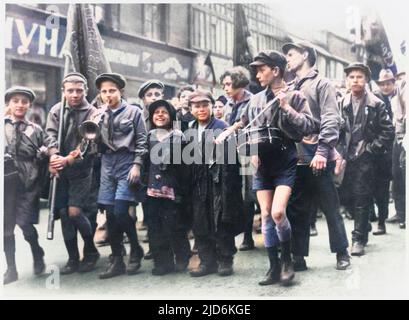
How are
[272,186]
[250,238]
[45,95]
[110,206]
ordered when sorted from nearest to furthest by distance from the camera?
1. [272,186]
2. [110,206]
3. [250,238]
4. [45,95]

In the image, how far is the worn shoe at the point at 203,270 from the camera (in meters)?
4.32

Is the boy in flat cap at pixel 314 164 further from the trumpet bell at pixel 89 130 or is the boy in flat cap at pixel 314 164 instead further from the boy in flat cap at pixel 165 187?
the trumpet bell at pixel 89 130

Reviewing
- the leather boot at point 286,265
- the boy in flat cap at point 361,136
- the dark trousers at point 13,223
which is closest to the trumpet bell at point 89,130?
the dark trousers at point 13,223

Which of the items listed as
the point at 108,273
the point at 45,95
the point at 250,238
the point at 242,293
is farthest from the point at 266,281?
the point at 45,95

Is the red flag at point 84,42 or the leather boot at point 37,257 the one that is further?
the red flag at point 84,42

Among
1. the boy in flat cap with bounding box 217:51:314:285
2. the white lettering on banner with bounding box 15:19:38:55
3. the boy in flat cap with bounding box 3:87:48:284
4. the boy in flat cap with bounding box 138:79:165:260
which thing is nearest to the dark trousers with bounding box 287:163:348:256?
the boy in flat cap with bounding box 217:51:314:285

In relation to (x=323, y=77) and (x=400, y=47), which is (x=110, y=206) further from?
(x=400, y=47)

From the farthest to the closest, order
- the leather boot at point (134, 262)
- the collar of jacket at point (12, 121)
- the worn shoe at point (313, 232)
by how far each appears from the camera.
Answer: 1. the collar of jacket at point (12, 121)
2. the worn shoe at point (313, 232)
3. the leather boot at point (134, 262)

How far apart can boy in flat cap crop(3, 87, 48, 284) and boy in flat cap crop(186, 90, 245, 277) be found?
1499 millimetres

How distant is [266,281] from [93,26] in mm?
2914

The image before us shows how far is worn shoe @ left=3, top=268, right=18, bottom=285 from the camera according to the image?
4664 mm

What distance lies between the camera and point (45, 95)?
4980 millimetres

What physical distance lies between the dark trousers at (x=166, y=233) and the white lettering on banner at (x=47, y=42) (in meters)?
1.97

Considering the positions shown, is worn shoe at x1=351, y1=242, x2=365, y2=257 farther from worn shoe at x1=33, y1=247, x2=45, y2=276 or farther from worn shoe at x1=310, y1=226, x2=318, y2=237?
worn shoe at x1=33, y1=247, x2=45, y2=276
